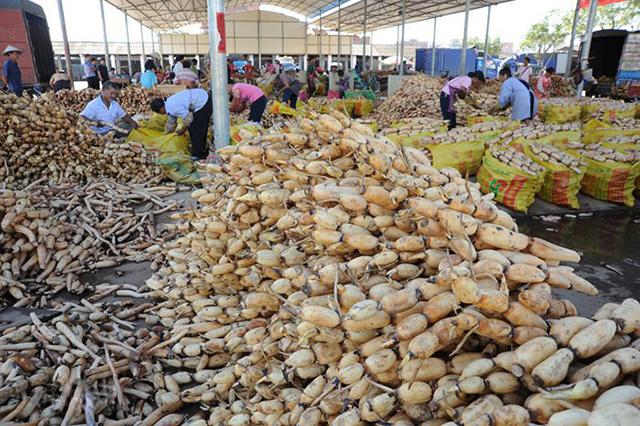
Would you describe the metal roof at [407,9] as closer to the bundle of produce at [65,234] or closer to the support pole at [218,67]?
the support pole at [218,67]

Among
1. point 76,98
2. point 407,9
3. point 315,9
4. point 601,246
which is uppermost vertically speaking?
point 315,9

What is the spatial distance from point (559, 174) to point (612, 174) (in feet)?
2.58

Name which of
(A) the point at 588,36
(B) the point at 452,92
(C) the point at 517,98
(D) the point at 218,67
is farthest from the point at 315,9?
(D) the point at 218,67

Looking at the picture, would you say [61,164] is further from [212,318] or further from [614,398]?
[614,398]

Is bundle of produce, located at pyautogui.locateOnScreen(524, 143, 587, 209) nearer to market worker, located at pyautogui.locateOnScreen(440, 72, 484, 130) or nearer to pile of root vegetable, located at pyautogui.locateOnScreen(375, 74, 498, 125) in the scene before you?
market worker, located at pyautogui.locateOnScreen(440, 72, 484, 130)

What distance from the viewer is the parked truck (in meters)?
11.1

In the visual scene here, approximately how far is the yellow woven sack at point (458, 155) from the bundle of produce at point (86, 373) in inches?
152

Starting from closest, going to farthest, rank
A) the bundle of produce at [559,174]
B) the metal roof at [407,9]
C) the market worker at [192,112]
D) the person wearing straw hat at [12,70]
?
1. the bundle of produce at [559,174]
2. the market worker at [192,112]
3. the person wearing straw hat at [12,70]
4. the metal roof at [407,9]

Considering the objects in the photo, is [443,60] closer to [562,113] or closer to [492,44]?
[562,113]

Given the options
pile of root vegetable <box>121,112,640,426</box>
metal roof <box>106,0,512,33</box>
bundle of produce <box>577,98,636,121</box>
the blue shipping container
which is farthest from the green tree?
pile of root vegetable <box>121,112,640,426</box>

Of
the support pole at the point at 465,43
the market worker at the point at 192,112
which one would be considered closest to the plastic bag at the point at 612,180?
the market worker at the point at 192,112

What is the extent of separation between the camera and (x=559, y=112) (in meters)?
9.19

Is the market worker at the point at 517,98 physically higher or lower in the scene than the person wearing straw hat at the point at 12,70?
lower

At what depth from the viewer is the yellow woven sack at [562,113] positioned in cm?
919
